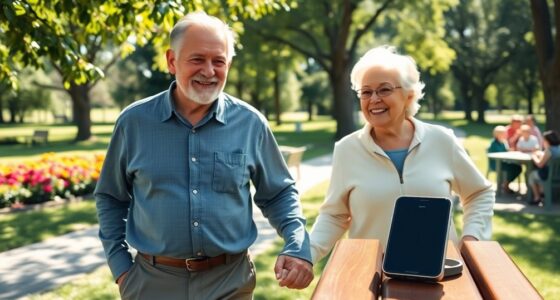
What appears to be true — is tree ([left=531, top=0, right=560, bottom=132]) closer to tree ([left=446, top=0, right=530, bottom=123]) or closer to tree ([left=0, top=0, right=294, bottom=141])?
tree ([left=0, top=0, right=294, bottom=141])

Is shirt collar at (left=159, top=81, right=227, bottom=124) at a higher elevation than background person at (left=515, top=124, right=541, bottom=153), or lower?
higher

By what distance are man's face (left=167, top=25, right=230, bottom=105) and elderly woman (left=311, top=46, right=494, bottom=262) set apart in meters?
0.79

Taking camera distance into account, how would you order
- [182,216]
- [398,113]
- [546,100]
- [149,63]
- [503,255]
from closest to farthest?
[503,255] → [182,216] → [398,113] → [546,100] → [149,63]

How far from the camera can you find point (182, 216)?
2.62 m

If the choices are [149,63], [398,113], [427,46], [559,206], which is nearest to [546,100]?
[559,206]

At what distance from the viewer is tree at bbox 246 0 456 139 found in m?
26.8

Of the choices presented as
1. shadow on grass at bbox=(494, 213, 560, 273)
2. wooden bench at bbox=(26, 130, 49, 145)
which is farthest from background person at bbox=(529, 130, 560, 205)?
wooden bench at bbox=(26, 130, 49, 145)

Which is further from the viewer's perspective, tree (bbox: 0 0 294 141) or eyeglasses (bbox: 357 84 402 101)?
tree (bbox: 0 0 294 141)

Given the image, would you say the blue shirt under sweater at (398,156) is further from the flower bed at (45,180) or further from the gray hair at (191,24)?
the flower bed at (45,180)

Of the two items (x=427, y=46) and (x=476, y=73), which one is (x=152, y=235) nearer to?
(x=427, y=46)

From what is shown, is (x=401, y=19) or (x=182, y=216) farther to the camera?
(x=401, y=19)

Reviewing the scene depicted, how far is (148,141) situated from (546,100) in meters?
11.5

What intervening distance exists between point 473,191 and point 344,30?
2319 cm

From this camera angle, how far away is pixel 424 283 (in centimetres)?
190
